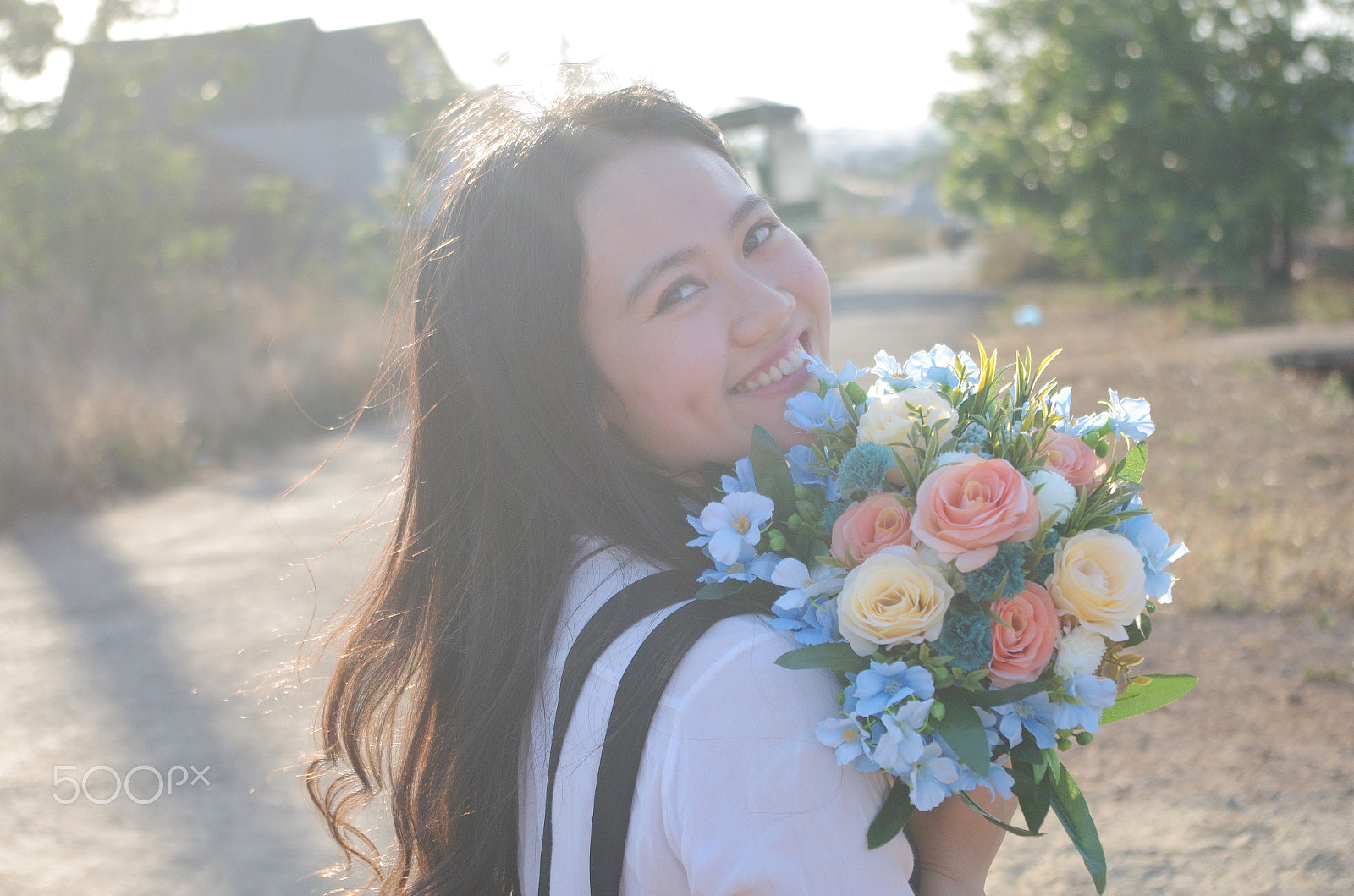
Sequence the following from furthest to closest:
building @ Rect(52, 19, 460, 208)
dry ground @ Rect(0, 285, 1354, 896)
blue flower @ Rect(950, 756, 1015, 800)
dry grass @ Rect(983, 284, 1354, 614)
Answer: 1. building @ Rect(52, 19, 460, 208)
2. dry grass @ Rect(983, 284, 1354, 614)
3. dry ground @ Rect(0, 285, 1354, 896)
4. blue flower @ Rect(950, 756, 1015, 800)

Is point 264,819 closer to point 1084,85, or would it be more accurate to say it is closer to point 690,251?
point 690,251

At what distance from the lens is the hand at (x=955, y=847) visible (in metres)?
1.51

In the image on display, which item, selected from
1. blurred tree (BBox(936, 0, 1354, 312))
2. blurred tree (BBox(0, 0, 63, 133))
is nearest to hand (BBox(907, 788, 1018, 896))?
blurred tree (BBox(0, 0, 63, 133))

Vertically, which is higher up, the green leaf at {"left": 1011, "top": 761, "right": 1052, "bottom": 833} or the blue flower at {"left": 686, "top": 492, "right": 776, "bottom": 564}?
the blue flower at {"left": 686, "top": 492, "right": 776, "bottom": 564}

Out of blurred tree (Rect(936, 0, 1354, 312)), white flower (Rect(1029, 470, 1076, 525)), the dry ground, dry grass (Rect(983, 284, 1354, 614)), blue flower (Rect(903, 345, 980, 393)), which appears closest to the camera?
white flower (Rect(1029, 470, 1076, 525))

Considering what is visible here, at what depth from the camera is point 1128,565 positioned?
138 centimetres

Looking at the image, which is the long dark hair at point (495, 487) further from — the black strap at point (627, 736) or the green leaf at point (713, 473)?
the black strap at point (627, 736)

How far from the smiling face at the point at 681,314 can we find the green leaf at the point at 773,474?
6.5 inches

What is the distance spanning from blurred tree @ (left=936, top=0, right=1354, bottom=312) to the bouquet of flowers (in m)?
18.1

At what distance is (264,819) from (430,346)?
8.53 ft

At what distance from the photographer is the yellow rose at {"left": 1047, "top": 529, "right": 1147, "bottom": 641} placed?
136 cm

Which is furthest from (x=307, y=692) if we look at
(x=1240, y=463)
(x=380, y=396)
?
(x=1240, y=463)

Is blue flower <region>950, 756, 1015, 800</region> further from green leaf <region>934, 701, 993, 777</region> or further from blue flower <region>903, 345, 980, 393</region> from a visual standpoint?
blue flower <region>903, 345, 980, 393</region>

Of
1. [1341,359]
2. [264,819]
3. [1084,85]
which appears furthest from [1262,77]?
[264,819]
